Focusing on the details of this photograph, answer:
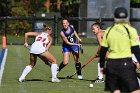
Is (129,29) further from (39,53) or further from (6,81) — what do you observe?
(6,81)

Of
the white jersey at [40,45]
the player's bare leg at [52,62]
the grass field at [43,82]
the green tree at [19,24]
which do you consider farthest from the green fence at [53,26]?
the white jersey at [40,45]

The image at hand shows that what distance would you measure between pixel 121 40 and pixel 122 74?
0.56m

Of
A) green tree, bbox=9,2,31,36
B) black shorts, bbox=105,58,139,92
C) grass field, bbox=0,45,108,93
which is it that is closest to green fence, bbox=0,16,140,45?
green tree, bbox=9,2,31,36

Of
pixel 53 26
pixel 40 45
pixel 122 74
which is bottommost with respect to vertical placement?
pixel 53 26

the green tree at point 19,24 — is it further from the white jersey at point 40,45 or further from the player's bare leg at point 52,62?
the white jersey at point 40,45

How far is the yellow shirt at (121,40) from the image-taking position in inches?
344

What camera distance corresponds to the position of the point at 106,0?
41.8 m

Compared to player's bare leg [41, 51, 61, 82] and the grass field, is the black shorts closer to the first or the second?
the grass field

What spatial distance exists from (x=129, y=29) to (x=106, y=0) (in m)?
33.4

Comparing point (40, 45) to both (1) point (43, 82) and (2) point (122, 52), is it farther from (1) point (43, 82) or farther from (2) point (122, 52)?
(2) point (122, 52)

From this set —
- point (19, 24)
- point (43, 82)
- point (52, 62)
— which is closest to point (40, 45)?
point (52, 62)

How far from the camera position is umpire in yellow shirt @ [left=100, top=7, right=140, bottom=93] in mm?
8727

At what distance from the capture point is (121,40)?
8750 millimetres

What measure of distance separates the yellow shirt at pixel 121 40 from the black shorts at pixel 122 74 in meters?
0.10
